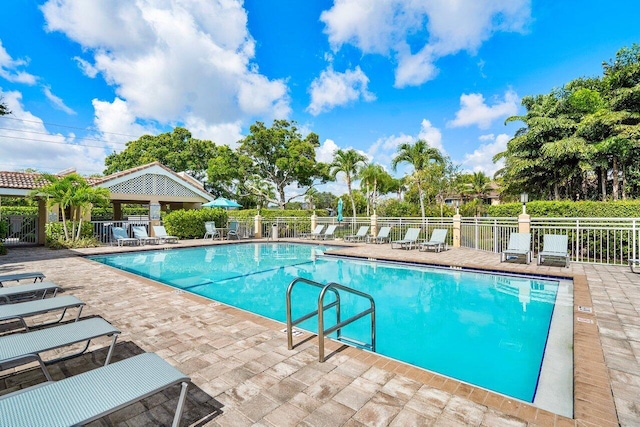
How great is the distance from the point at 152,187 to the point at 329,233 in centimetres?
1169

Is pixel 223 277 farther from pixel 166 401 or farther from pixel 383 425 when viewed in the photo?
pixel 383 425

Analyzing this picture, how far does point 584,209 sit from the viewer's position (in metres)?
11.9

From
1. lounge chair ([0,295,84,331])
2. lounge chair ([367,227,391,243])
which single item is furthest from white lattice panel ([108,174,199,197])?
lounge chair ([0,295,84,331])

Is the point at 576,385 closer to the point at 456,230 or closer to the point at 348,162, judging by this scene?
the point at 456,230

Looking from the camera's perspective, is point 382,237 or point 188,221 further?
point 188,221

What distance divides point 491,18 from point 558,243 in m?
9.11

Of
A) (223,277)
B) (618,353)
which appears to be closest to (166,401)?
(618,353)

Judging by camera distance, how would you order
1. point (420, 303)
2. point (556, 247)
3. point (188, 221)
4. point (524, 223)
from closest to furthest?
1. point (420, 303)
2. point (556, 247)
3. point (524, 223)
4. point (188, 221)

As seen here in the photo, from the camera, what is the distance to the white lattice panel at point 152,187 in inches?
715

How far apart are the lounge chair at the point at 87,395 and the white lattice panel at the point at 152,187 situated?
18.9 meters

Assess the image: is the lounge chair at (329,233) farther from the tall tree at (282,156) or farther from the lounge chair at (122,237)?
the tall tree at (282,156)

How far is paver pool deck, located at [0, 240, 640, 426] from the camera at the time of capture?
2334mm

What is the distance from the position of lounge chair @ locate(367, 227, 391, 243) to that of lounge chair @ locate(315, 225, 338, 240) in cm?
213

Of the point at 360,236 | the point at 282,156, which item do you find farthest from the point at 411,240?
the point at 282,156
